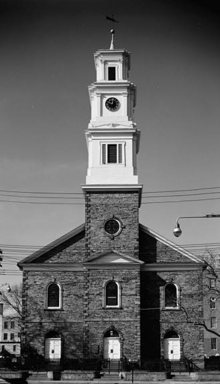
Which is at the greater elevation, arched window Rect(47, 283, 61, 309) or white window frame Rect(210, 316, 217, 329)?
arched window Rect(47, 283, 61, 309)

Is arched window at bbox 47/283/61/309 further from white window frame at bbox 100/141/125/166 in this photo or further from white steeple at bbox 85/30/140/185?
white window frame at bbox 100/141/125/166

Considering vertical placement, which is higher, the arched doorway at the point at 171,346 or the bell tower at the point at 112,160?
the bell tower at the point at 112,160

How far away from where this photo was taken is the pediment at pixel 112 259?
46094 millimetres

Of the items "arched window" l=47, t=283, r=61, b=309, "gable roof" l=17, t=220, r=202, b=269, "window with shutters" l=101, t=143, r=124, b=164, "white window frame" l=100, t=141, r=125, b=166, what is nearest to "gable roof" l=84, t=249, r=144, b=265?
Answer: "gable roof" l=17, t=220, r=202, b=269

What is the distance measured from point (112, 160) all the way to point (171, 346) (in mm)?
14154

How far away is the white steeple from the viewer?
48.4 m

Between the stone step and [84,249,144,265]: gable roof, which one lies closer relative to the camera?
the stone step

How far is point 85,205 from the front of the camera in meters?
48.0

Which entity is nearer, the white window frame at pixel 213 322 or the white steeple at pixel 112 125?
the white steeple at pixel 112 125

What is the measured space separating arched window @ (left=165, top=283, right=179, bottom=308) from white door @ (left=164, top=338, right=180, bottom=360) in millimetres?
2464

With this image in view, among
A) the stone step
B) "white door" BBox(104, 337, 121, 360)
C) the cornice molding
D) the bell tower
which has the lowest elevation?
the stone step

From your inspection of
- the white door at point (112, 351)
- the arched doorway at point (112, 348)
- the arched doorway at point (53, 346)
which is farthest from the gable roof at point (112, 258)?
the arched doorway at point (53, 346)

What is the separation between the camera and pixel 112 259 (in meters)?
46.4

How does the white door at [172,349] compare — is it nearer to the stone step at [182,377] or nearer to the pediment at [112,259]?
the stone step at [182,377]
